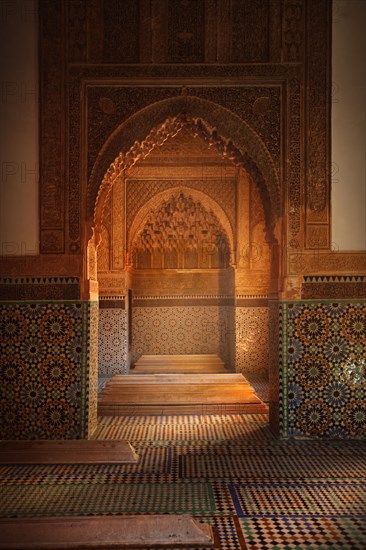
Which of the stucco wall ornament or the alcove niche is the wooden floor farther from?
the stucco wall ornament

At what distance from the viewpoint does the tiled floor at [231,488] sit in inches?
91.5

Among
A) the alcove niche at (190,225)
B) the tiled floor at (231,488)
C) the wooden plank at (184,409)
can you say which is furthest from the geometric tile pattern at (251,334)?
the tiled floor at (231,488)

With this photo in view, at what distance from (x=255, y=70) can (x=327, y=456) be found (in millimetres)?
2893

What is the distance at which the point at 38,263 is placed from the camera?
3.75m

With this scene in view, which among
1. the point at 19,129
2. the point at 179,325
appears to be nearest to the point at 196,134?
Answer: the point at 19,129

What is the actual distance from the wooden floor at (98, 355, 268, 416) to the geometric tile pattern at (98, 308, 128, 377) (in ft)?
3.03

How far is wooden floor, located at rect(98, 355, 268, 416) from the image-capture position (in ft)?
15.3

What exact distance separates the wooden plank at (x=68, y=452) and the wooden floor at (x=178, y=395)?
1.16 metres

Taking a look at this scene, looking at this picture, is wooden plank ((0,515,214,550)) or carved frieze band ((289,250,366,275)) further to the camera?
carved frieze band ((289,250,366,275))

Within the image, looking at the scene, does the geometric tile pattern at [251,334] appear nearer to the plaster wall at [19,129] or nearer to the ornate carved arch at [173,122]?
the ornate carved arch at [173,122]

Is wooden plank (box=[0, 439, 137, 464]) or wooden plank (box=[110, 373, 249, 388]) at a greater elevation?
wooden plank (box=[0, 439, 137, 464])

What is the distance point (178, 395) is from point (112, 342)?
6.71 feet

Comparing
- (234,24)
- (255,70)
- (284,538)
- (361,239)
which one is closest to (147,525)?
(284,538)

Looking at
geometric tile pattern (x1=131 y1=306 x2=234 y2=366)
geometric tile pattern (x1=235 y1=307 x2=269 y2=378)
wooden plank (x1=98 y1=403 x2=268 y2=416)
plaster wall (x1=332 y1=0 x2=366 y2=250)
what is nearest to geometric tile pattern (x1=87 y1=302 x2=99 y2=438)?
wooden plank (x1=98 y1=403 x2=268 y2=416)
